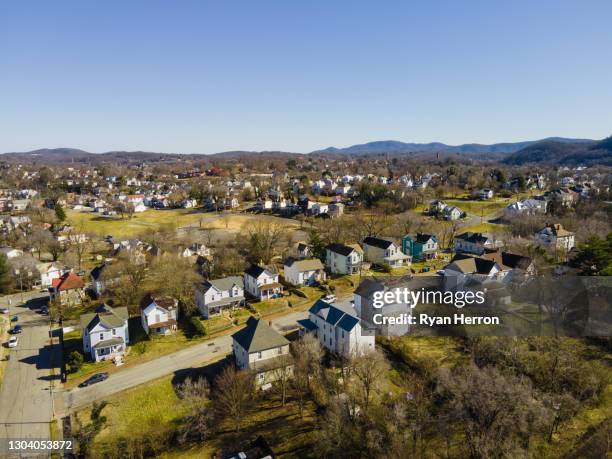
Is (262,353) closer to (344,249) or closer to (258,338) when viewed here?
(258,338)

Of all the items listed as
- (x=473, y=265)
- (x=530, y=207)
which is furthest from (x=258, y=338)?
(x=530, y=207)

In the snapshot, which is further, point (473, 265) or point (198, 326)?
point (473, 265)

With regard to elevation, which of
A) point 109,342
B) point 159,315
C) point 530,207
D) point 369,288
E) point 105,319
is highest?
point 530,207

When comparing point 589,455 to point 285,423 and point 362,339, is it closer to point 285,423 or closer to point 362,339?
point 362,339

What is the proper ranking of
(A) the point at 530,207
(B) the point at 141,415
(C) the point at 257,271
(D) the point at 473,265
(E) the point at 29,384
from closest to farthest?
(B) the point at 141,415 → (E) the point at 29,384 → (C) the point at 257,271 → (D) the point at 473,265 → (A) the point at 530,207

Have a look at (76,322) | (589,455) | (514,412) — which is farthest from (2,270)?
(589,455)

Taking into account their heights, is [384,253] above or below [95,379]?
above

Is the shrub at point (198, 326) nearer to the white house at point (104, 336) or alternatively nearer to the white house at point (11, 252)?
the white house at point (104, 336)
